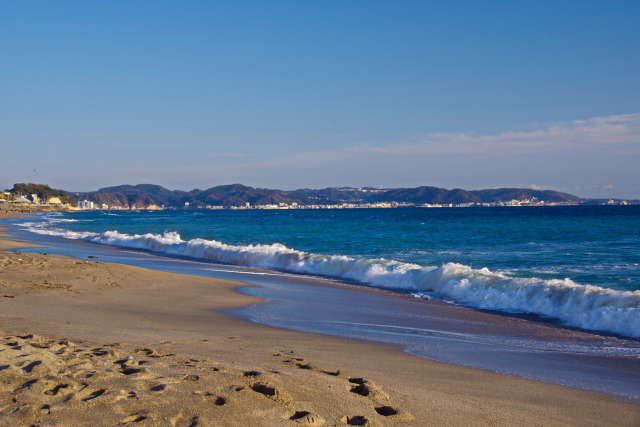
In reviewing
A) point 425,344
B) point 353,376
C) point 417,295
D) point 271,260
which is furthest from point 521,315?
point 271,260

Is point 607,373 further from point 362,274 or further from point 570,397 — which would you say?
point 362,274

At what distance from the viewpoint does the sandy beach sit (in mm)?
3758

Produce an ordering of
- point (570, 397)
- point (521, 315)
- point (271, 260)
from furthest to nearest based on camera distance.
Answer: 1. point (271, 260)
2. point (521, 315)
3. point (570, 397)

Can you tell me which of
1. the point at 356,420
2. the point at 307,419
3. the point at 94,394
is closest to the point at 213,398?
the point at 307,419

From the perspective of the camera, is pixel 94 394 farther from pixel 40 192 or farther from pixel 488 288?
pixel 40 192

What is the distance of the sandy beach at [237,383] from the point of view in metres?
3.76

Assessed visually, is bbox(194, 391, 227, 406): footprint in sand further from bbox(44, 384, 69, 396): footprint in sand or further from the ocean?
the ocean

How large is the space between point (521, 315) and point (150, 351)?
7737 millimetres

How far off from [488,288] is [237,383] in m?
9.21

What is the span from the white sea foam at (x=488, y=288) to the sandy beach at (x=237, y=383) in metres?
4.70

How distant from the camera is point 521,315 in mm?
10203

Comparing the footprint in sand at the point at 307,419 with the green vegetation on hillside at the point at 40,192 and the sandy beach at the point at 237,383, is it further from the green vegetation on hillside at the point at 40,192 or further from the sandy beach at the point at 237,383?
the green vegetation on hillside at the point at 40,192

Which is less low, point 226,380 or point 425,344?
point 226,380

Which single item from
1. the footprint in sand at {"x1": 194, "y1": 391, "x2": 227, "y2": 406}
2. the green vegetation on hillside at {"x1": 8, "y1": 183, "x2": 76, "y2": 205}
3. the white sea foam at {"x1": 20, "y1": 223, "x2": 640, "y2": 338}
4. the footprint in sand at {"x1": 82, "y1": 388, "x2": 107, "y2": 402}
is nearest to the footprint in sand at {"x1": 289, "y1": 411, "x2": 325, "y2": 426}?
the footprint in sand at {"x1": 194, "y1": 391, "x2": 227, "y2": 406}
